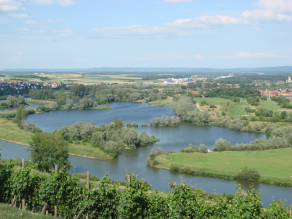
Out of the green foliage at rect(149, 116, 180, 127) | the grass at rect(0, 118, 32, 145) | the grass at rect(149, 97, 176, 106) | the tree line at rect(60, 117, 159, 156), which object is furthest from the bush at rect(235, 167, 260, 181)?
the grass at rect(149, 97, 176, 106)

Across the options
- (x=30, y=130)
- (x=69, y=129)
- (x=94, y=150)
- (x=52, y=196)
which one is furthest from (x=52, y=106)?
(x=52, y=196)

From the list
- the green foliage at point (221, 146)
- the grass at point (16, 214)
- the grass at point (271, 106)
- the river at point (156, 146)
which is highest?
the grass at point (16, 214)

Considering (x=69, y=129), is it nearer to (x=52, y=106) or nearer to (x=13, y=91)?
(x=52, y=106)

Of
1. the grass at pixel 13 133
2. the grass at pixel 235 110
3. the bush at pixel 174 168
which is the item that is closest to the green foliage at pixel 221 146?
the bush at pixel 174 168

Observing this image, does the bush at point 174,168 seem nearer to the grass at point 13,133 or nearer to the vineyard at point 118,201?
the vineyard at point 118,201

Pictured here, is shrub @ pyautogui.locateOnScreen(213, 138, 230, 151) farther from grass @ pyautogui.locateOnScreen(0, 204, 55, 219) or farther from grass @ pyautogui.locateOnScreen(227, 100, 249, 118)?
grass @ pyautogui.locateOnScreen(0, 204, 55, 219)

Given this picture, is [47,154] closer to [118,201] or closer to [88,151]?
[88,151]

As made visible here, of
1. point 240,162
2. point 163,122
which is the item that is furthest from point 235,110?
point 240,162
